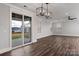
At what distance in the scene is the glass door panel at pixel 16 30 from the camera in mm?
5910

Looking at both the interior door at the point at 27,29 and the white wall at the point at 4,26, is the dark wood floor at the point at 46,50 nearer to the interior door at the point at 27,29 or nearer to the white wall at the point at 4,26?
the white wall at the point at 4,26

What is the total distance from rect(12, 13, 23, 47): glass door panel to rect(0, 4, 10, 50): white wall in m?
0.63

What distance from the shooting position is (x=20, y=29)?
21.5ft

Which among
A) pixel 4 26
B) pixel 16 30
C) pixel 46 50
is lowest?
pixel 46 50

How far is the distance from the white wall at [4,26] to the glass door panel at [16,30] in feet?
2.08

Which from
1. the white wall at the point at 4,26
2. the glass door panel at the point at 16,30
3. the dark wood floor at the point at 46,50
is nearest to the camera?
the dark wood floor at the point at 46,50

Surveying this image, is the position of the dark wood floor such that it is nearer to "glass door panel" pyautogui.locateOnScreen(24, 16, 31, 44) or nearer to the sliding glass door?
the sliding glass door

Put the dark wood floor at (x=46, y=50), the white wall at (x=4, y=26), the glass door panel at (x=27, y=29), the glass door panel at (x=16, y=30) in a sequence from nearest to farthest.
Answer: the dark wood floor at (x=46, y=50) < the white wall at (x=4, y=26) < the glass door panel at (x=16, y=30) < the glass door panel at (x=27, y=29)

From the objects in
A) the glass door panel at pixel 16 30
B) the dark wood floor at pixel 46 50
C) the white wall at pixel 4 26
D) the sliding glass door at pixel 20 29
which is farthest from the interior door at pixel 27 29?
the white wall at pixel 4 26

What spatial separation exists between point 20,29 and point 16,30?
430 millimetres

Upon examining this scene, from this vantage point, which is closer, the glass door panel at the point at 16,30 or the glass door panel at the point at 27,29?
the glass door panel at the point at 16,30

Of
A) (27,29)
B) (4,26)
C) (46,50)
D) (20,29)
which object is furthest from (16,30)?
(46,50)

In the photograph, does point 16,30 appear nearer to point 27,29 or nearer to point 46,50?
point 27,29

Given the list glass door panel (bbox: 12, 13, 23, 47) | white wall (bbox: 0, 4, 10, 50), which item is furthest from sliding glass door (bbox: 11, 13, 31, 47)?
white wall (bbox: 0, 4, 10, 50)
